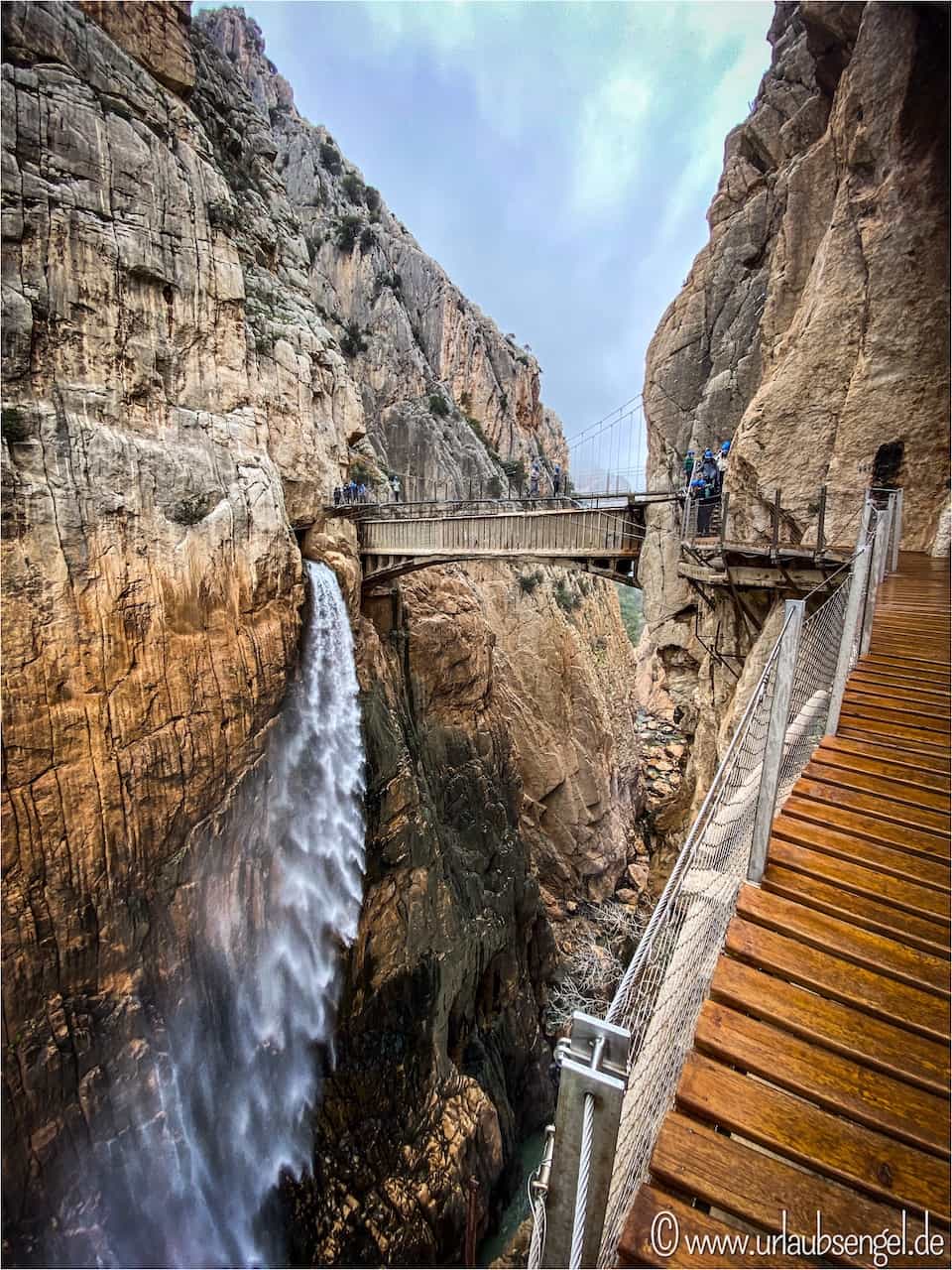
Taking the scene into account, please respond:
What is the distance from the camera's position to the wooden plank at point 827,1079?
1711 millimetres

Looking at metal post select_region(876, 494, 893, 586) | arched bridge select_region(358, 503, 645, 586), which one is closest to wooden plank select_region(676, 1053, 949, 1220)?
metal post select_region(876, 494, 893, 586)

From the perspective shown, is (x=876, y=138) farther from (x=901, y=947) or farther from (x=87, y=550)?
(x=87, y=550)

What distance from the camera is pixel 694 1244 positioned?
156 cm

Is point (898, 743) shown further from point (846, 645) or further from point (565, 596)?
point (565, 596)

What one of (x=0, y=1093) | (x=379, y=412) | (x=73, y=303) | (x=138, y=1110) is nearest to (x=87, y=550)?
(x=73, y=303)

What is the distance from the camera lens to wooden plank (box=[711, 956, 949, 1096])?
1.87 metres

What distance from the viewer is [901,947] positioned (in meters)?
2.26

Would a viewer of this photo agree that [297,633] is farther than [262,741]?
Yes

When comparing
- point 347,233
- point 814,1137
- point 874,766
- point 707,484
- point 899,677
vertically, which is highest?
point 347,233

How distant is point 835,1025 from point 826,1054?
13 cm

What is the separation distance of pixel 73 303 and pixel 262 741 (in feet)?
27.9

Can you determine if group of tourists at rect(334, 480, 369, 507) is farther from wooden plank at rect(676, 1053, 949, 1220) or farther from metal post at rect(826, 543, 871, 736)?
wooden plank at rect(676, 1053, 949, 1220)

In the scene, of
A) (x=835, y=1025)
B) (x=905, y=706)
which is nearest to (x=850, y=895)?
(x=835, y=1025)

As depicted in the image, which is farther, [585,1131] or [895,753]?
[895,753]
